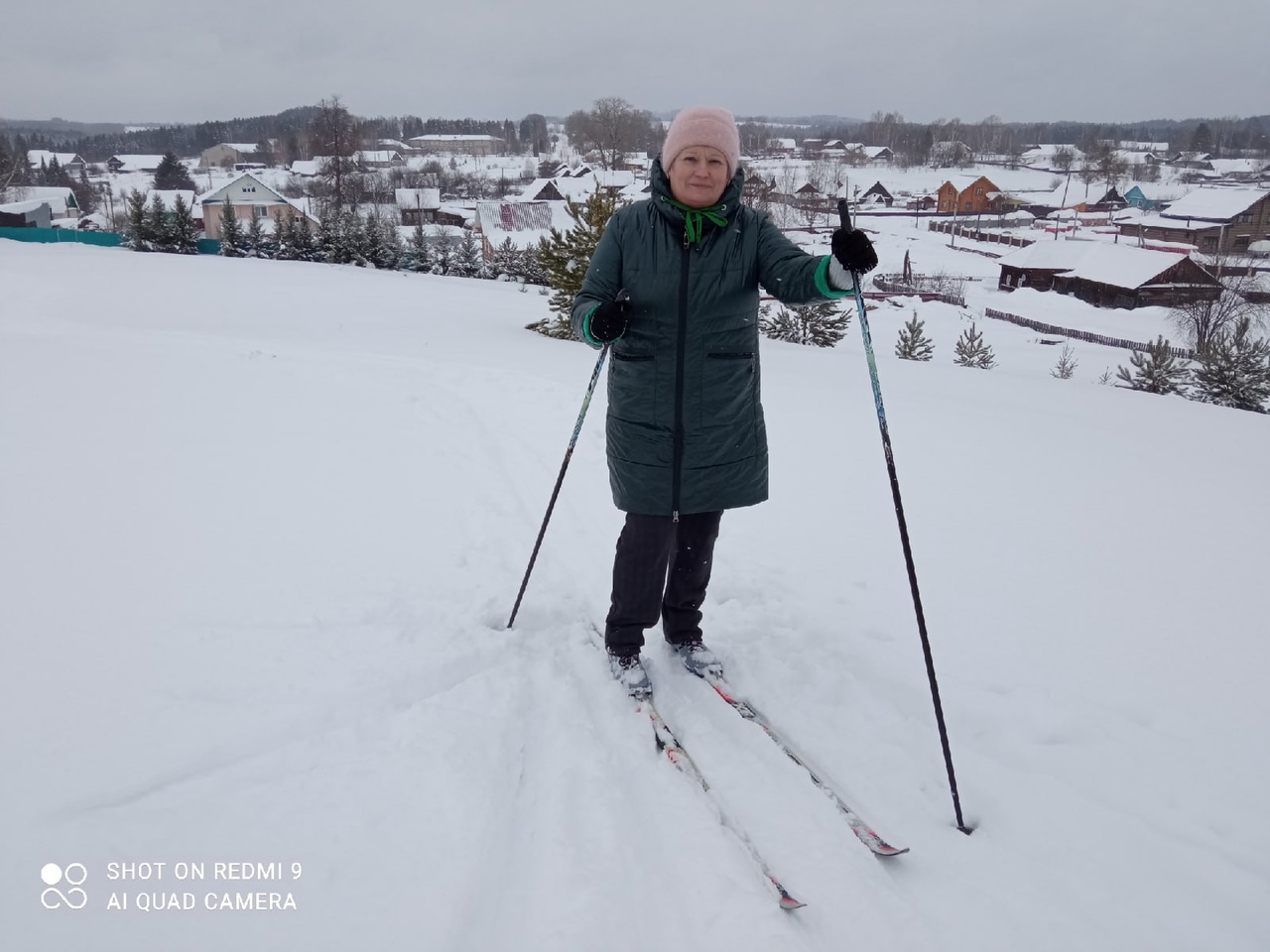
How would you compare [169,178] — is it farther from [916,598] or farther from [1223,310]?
[916,598]

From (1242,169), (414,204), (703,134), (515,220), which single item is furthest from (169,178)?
(1242,169)

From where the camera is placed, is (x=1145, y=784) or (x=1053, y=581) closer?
(x=1145, y=784)

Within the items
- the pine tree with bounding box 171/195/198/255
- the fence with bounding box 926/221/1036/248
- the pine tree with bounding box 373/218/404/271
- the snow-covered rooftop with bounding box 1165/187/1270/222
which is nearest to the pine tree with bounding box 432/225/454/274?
the pine tree with bounding box 373/218/404/271

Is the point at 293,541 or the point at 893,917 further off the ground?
the point at 293,541

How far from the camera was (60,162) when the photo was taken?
76.2 m

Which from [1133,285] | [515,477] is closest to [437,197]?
[1133,285]

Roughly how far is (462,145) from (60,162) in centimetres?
5933

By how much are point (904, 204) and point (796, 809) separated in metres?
73.9

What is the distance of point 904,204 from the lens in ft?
217

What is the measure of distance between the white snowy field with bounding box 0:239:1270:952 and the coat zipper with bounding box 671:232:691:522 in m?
0.73

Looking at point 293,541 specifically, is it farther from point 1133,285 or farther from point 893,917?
point 1133,285

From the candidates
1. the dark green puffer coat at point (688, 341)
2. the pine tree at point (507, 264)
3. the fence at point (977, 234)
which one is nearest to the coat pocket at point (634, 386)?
the dark green puffer coat at point (688, 341)

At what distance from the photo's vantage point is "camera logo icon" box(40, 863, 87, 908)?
4.86 ft

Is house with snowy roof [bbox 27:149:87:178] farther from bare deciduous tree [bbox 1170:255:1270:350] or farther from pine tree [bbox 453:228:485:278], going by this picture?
bare deciduous tree [bbox 1170:255:1270:350]
